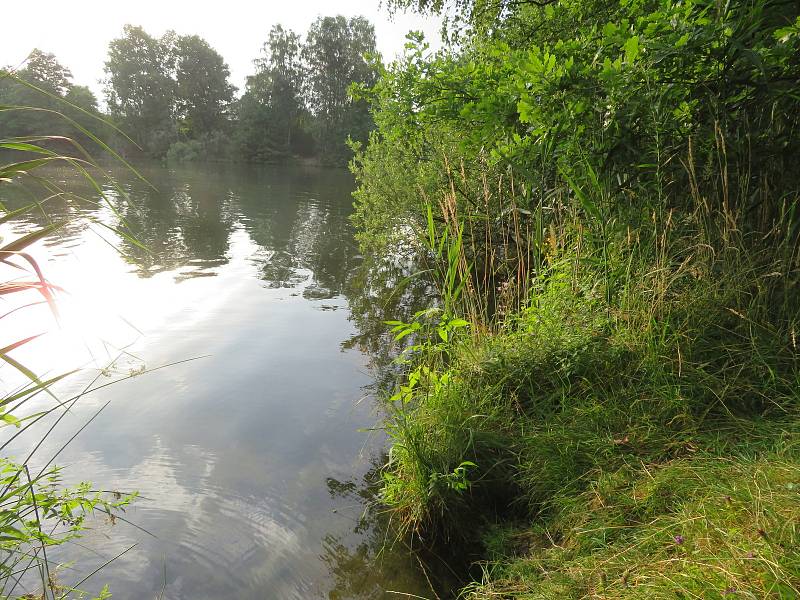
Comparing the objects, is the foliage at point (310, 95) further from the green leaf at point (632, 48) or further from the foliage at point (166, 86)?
the green leaf at point (632, 48)

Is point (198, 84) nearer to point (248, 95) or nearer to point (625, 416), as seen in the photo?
point (248, 95)

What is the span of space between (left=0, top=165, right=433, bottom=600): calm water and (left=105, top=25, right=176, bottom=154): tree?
171 ft

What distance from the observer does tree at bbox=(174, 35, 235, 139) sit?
5447cm

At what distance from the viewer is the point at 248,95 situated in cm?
5225

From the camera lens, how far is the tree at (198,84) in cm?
5447

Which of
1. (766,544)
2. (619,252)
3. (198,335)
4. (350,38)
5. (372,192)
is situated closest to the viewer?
(766,544)

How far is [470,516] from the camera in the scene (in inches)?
99.0

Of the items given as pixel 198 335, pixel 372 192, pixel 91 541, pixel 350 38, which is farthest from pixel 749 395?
pixel 350 38

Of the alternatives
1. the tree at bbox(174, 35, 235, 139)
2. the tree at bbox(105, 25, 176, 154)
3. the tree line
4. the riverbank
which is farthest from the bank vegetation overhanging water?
the tree at bbox(174, 35, 235, 139)

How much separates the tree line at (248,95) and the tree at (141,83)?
111 millimetres

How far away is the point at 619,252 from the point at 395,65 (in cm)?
338

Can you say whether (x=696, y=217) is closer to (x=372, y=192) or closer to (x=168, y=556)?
(x=168, y=556)

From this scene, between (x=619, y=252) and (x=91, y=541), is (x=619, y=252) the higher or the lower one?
the higher one

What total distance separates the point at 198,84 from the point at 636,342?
210 feet
